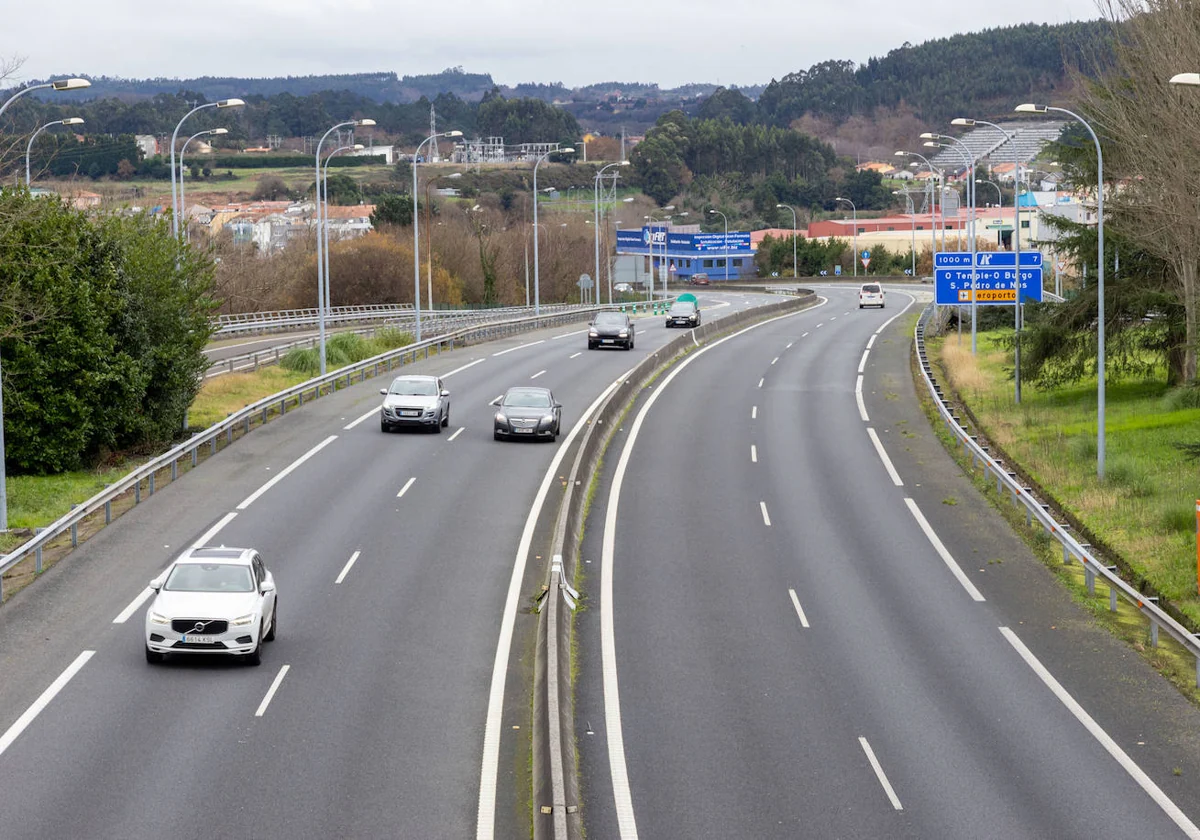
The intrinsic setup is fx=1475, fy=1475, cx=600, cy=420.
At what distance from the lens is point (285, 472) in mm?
34344

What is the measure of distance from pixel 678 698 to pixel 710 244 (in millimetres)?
114335

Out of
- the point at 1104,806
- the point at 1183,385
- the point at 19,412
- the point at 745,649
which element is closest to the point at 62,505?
the point at 19,412

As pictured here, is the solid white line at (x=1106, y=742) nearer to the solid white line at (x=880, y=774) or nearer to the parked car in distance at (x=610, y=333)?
the solid white line at (x=880, y=774)

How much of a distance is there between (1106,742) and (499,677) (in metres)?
7.91

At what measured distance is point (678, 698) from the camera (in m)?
19.9

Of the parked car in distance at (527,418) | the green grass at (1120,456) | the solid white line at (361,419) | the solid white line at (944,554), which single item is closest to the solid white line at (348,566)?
the solid white line at (944,554)

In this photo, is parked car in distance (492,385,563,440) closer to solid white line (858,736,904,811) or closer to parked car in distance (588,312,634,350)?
solid white line (858,736,904,811)

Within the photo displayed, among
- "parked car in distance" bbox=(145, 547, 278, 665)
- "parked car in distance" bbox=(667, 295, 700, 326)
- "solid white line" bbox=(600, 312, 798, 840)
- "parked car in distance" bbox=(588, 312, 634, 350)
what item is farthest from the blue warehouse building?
"parked car in distance" bbox=(145, 547, 278, 665)

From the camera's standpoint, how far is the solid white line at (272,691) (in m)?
18.4

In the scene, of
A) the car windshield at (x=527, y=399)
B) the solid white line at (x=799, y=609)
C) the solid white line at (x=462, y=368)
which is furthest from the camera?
the solid white line at (x=462, y=368)

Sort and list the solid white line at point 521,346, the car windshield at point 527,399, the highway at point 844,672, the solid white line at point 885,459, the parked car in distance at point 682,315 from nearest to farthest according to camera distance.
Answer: the highway at point 844,672, the solid white line at point 885,459, the car windshield at point 527,399, the solid white line at point 521,346, the parked car in distance at point 682,315

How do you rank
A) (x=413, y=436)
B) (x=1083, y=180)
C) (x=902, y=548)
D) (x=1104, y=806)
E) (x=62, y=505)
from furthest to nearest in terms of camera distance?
(x=1083, y=180) → (x=413, y=436) → (x=62, y=505) → (x=902, y=548) → (x=1104, y=806)

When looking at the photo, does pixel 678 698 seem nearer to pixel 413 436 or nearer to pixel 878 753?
pixel 878 753

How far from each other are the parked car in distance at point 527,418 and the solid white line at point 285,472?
4459mm
